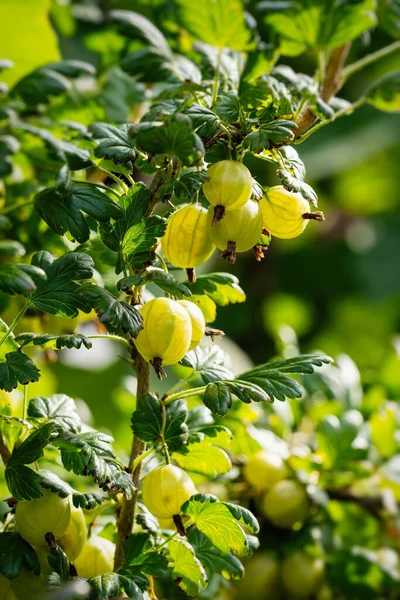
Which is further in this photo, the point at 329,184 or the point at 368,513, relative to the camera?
the point at 329,184

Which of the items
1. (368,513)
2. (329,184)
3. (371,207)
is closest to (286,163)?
(368,513)

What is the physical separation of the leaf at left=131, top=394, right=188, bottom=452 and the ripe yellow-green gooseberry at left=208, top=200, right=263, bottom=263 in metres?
0.16

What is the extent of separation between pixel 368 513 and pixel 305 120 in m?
0.67

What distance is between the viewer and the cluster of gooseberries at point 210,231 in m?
0.67

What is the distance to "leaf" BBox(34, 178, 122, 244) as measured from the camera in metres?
0.73

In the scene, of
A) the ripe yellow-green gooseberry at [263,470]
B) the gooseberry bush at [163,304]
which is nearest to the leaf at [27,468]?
the gooseberry bush at [163,304]

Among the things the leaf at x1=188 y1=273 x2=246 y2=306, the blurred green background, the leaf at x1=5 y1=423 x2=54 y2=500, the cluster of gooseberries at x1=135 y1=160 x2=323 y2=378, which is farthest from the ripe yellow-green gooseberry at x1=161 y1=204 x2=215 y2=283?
the blurred green background

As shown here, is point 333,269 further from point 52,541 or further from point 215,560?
point 52,541

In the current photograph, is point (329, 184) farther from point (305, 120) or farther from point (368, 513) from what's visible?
point (305, 120)

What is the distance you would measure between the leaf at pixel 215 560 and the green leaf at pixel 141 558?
0.08 meters

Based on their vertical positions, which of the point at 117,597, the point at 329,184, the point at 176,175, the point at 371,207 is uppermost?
the point at 176,175

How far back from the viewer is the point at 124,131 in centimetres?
78

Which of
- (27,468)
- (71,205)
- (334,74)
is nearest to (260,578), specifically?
(27,468)

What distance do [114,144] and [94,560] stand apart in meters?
0.42
